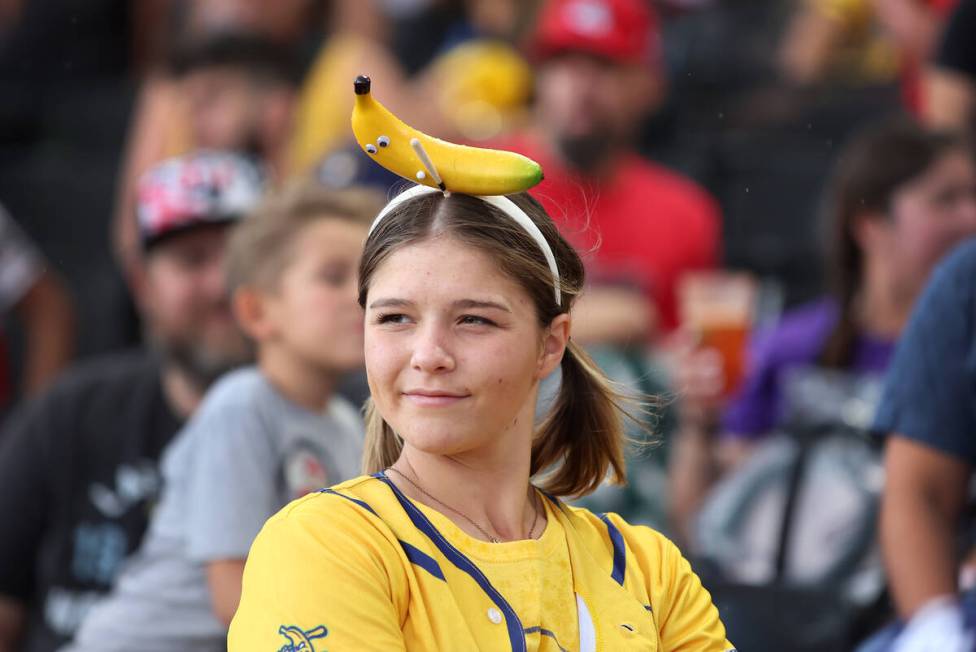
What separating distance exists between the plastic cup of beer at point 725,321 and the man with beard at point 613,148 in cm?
65

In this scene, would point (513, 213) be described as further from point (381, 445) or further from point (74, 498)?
point (74, 498)

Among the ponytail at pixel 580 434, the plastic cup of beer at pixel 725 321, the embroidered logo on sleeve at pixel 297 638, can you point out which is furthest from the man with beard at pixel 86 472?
the embroidered logo on sleeve at pixel 297 638

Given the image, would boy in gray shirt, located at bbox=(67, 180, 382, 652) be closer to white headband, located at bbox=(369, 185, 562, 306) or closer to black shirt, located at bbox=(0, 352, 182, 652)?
black shirt, located at bbox=(0, 352, 182, 652)

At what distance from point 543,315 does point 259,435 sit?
3.74 feet

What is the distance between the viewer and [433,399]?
1.98 m

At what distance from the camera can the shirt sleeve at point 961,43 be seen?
173 inches

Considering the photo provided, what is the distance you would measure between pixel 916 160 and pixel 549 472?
2.41 metres

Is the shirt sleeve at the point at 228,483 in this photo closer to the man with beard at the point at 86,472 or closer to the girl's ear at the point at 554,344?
the man with beard at the point at 86,472

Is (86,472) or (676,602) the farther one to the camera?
(86,472)

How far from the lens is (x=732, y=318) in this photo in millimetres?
A: 4570

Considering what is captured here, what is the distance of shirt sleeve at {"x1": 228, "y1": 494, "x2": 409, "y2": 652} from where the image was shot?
1.85m

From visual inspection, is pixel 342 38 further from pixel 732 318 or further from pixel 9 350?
pixel 732 318

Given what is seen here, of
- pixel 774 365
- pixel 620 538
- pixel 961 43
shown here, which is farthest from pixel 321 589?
pixel 961 43

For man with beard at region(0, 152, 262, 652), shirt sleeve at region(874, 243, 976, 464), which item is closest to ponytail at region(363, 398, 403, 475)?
shirt sleeve at region(874, 243, 976, 464)
